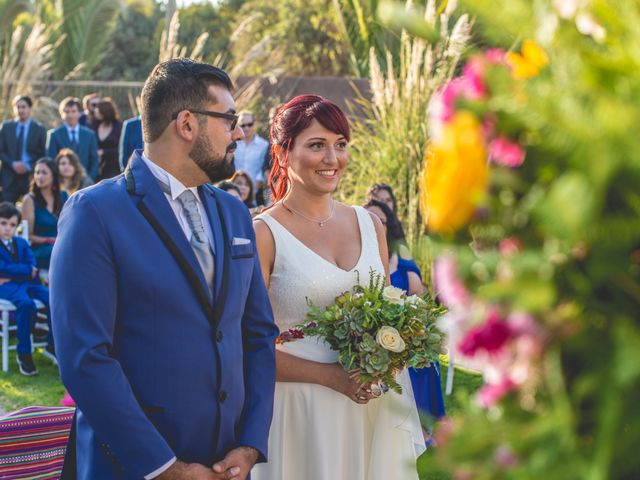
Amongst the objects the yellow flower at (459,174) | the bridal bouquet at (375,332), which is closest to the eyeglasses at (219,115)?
the bridal bouquet at (375,332)

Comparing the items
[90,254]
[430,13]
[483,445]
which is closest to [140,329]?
[90,254]

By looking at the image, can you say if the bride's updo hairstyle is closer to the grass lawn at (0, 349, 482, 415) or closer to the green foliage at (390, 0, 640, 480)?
the green foliage at (390, 0, 640, 480)

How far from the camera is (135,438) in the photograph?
8.39ft

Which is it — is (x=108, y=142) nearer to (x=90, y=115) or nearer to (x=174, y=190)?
(x=90, y=115)

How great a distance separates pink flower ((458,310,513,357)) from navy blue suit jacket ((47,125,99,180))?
1122 centimetres

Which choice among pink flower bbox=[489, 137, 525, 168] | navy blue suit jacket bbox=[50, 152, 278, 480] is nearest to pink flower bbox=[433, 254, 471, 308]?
pink flower bbox=[489, 137, 525, 168]

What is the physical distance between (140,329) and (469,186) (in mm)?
1776

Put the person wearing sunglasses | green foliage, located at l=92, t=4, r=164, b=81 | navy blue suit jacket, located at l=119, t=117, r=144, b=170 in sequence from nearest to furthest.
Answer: navy blue suit jacket, located at l=119, t=117, r=144, b=170 → the person wearing sunglasses → green foliage, located at l=92, t=4, r=164, b=81

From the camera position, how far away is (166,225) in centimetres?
276

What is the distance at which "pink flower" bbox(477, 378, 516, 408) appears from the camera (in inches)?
43.3

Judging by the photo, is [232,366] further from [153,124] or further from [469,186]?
[469,186]

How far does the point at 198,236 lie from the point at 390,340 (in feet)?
3.01

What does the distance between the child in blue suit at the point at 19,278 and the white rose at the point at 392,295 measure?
5567mm

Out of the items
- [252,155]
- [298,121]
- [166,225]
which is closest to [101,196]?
[166,225]
